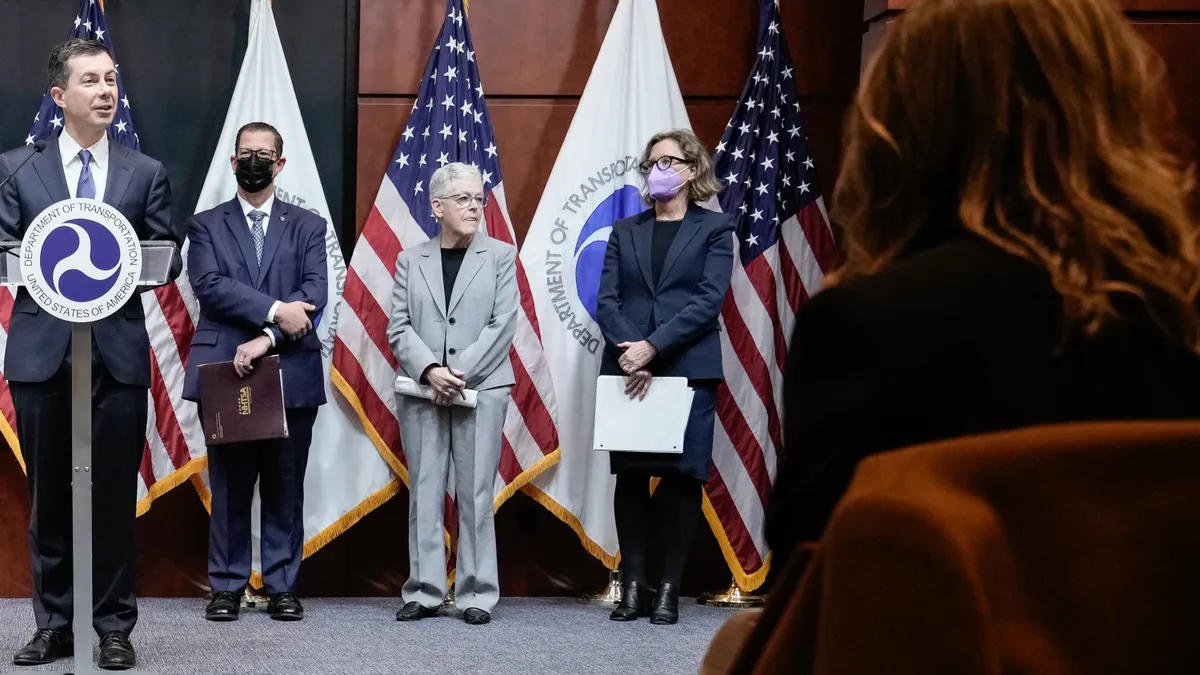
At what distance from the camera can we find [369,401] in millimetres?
4906

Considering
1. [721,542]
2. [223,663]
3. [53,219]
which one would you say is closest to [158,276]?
[53,219]

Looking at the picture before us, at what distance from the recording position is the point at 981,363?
845 mm

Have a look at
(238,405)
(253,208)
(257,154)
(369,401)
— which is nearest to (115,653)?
(238,405)

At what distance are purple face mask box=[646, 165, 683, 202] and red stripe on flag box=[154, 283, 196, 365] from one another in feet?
5.89

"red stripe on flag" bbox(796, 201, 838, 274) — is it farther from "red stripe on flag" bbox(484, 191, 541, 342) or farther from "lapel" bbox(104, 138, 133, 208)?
"lapel" bbox(104, 138, 133, 208)

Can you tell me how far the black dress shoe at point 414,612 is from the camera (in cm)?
459

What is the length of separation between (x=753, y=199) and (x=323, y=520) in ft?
6.74

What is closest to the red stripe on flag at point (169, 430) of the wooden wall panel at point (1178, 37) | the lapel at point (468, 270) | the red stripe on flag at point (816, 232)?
the lapel at point (468, 270)

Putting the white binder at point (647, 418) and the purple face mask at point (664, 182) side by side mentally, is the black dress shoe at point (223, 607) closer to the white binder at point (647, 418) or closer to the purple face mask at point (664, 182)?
the white binder at point (647, 418)

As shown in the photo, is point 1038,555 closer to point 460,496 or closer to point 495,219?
point 460,496

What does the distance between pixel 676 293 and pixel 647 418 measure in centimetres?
47

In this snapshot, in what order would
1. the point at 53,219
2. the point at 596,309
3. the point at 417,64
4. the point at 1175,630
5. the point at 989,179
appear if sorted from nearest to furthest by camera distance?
1. the point at 1175,630
2. the point at 989,179
3. the point at 53,219
4. the point at 596,309
5. the point at 417,64

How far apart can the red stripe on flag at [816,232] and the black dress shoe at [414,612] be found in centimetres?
200

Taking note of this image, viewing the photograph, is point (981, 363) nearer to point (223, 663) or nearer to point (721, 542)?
point (223, 663)
